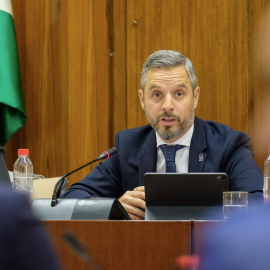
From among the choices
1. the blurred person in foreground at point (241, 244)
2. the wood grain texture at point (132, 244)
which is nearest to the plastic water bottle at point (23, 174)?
the wood grain texture at point (132, 244)

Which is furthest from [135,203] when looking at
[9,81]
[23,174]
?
[9,81]

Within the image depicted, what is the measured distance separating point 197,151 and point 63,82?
165 centimetres

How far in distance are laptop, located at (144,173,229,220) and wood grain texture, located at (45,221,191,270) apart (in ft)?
1.07

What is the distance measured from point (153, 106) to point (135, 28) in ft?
4.52

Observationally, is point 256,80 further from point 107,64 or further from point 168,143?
point 168,143

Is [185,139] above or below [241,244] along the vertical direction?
below

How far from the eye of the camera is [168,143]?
286cm

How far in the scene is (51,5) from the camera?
4.15m

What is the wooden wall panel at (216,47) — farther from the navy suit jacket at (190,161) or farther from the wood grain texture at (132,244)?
the wood grain texture at (132,244)

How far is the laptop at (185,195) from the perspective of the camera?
2.03 meters

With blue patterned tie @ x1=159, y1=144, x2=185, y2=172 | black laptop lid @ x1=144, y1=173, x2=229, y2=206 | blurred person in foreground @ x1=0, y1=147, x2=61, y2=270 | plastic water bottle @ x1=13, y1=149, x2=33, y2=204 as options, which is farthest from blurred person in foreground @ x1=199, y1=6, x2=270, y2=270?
plastic water bottle @ x1=13, y1=149, x2=33, y2=204

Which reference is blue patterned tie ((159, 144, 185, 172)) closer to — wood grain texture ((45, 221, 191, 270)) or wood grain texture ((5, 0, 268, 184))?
wood grain texture ((45, 221, 191, 270))

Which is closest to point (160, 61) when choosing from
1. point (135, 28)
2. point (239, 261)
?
point (135, 28)

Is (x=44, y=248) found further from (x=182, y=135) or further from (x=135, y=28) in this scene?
(x=135, y=28)
